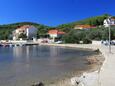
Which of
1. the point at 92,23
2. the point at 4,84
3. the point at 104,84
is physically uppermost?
the point at 92,23

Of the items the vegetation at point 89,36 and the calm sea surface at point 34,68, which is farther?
the vegetation at point 89,36

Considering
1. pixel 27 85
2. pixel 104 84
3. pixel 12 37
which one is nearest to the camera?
pixel 104 84

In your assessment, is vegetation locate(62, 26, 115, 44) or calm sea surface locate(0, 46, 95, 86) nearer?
calm sea surface locate(0, 46, 95, 86)

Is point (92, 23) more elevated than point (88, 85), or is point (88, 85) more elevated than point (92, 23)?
point (92, 23)

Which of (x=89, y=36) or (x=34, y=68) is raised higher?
(x=89, y=36)

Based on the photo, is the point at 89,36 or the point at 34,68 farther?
the point at 89,36

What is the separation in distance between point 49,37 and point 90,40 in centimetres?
4388

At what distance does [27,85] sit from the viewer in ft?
51.1

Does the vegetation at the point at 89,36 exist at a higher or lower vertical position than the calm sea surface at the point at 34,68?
higher

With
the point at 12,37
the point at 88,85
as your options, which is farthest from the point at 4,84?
the point at 12,37

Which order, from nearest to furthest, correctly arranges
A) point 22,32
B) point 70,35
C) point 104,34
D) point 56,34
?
point 104,34 → point 70,35 → point 56,34 → point 22,32

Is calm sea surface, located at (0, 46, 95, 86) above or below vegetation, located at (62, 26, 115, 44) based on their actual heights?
below

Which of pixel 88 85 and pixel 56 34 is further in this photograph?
pixel 56 34

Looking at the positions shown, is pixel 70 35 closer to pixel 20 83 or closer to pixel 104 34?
pixel 104 34
